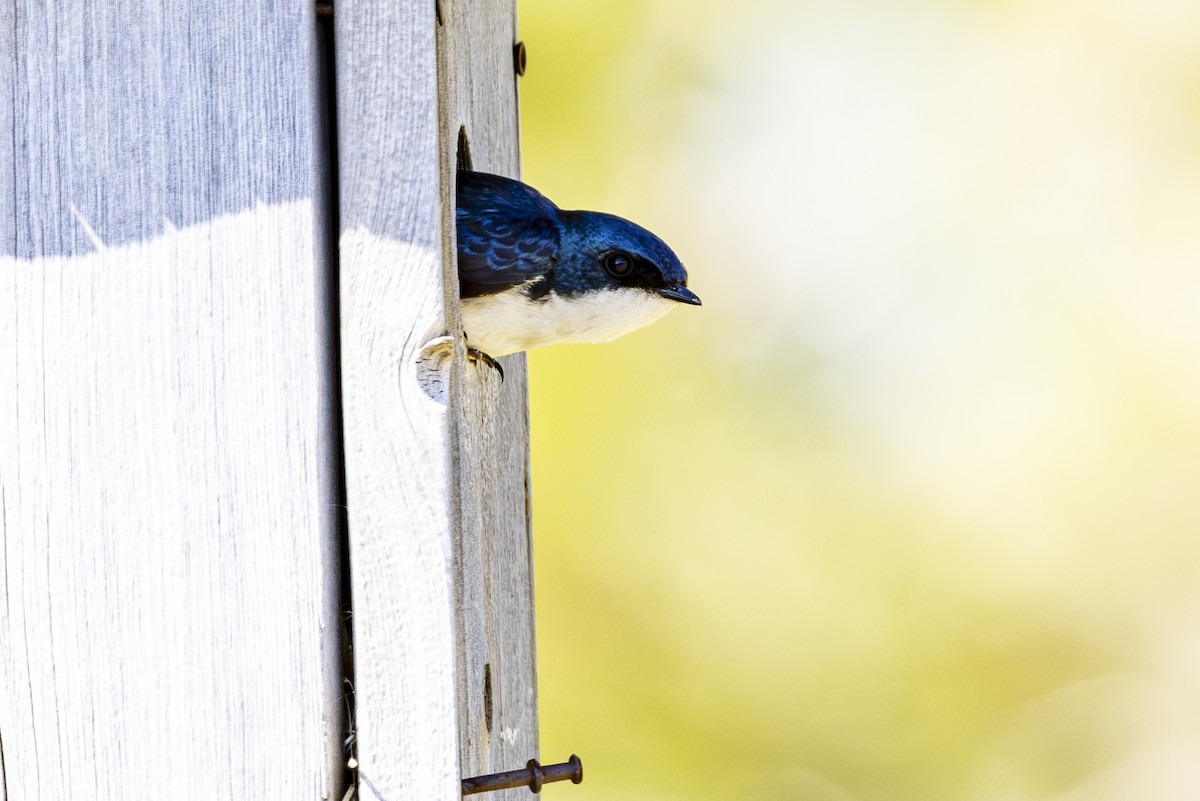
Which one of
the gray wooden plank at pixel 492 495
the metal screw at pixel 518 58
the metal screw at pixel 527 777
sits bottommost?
the metal screw at pixel 527 777

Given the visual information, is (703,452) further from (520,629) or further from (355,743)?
(355,743)

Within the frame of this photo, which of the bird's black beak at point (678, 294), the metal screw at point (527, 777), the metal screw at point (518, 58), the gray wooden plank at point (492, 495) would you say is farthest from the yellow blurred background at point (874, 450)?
the metal screw at point (527, 777)

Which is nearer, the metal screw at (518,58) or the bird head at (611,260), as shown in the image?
the bird head at (611,260)

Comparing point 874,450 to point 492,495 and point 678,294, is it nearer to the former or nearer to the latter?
point 678,294

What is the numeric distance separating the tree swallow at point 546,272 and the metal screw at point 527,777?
0.52 metres

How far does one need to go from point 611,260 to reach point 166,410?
73 cm

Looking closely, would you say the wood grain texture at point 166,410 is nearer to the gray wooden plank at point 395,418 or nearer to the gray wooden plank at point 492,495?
the gray wooden plank at point 395,418

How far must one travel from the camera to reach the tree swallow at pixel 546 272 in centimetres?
171

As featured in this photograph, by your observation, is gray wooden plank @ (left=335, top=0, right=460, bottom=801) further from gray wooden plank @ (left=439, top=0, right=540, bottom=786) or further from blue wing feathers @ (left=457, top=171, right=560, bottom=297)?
blue wing feathers @ (left=457, top=171, right=560, bottom=297)

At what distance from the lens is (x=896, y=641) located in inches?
138

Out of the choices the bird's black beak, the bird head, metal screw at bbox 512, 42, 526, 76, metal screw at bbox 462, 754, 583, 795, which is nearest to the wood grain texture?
metal screw at bbox 462, 754, 583, 795

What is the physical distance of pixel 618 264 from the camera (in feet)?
6.27

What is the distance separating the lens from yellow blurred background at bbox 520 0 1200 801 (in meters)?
3.45

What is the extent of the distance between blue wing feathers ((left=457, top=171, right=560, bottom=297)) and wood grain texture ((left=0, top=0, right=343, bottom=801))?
377 millimetres
